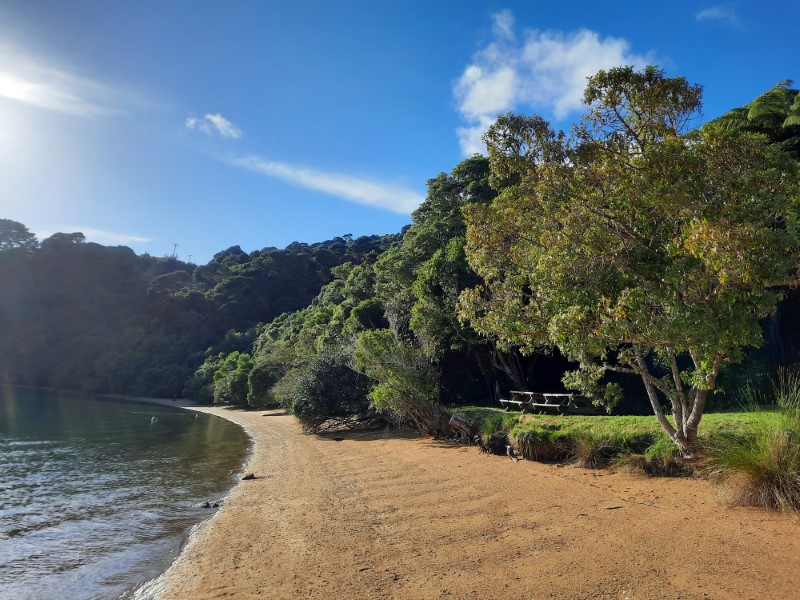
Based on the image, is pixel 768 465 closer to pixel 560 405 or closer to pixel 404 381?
pixel 560 405

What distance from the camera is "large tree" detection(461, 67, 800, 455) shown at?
276 inches

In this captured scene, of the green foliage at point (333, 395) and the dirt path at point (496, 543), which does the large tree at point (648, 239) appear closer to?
the dirt path at point (496, 543)

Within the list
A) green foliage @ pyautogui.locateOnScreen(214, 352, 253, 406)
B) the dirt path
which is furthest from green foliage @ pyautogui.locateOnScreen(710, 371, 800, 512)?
green foliage @ pyautogui.locateOnScreen(214, 352, 253, 406)

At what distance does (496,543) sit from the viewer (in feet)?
21.3

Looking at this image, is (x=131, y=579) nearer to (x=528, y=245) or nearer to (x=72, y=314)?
(x=528, y=245)

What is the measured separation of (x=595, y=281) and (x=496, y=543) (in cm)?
448

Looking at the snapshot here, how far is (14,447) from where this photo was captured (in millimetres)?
21031

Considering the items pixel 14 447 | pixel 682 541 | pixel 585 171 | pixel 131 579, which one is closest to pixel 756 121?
pixel 585 171

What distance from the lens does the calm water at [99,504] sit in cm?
724

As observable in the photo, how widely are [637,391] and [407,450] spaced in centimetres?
924

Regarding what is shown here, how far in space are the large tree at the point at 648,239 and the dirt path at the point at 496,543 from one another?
2.12 meters

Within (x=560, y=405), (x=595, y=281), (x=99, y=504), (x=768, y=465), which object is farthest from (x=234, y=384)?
(x=768, y=465)

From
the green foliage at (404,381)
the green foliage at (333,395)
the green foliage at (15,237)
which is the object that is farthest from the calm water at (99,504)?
the green foliage at (15,237)

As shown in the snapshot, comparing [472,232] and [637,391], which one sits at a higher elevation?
[472,232]
